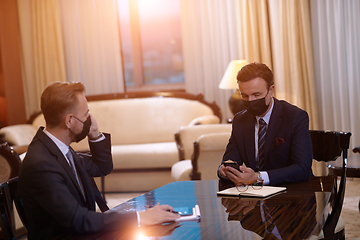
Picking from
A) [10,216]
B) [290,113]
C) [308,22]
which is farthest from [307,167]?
[308,22]

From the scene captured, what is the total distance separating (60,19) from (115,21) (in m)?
0.94

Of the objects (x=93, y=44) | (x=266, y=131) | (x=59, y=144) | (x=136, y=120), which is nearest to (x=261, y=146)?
(x=266, y=131)

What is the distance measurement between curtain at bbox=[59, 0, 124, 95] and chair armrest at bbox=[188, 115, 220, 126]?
1.69 metres

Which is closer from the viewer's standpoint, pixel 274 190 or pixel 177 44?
pixel 274 190

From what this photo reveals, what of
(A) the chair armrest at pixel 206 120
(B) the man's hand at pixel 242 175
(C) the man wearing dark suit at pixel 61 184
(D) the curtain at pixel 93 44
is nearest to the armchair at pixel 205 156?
(A) the chair armrest at pixel 206 120

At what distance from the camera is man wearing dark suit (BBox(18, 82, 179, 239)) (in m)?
1.23

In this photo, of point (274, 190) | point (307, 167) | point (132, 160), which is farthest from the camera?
point (132, 160)

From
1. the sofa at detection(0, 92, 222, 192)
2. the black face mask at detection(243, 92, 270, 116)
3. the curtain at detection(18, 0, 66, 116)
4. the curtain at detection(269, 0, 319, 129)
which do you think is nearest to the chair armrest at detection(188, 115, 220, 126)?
the sofa at detection(0, 92, 222, 192)

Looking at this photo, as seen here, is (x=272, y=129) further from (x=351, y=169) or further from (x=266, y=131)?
(x=351, y=169)

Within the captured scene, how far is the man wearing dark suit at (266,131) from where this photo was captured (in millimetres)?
1990

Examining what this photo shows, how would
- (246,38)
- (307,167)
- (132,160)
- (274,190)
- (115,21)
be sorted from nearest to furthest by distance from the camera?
(274,190) < (307,167) < (132,160) < (246,38) < (115,21)

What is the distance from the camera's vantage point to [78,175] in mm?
1610

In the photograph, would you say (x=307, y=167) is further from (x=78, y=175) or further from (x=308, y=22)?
Answer: (x=308, y=22)

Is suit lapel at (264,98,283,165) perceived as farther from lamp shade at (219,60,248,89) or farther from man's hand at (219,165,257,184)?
lamp shade at (219,60,248,89)
